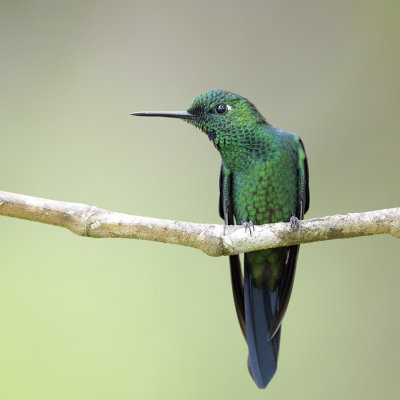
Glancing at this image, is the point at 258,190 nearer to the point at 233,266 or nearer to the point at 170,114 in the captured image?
the point at 233,266

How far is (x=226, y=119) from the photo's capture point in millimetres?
2049

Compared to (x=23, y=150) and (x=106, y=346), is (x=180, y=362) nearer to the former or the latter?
(x=106, y=346)

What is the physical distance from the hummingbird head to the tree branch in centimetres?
42

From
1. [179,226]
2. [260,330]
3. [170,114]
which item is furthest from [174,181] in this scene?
[179,226]

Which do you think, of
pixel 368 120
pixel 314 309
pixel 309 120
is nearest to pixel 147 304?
pixel 314 309

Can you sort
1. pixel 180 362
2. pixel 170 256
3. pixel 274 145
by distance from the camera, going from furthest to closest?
pixel 170 256 → pixel 180 362 → pixel 274 145

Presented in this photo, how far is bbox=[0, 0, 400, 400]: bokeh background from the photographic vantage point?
2.94 meters

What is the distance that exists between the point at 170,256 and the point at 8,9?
5.80 feet

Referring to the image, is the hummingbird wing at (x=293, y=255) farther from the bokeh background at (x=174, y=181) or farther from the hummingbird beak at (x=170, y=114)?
the bokeh background at (x=174, y=181)

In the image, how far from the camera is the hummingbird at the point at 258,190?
6.72ft

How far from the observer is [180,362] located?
9.73 ft

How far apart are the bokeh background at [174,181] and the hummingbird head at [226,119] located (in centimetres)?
120

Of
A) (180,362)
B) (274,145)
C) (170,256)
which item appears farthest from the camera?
(170,256)

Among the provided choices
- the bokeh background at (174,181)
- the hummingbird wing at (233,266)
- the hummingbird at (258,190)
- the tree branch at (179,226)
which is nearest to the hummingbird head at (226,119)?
the hummingbird at (258,190)
